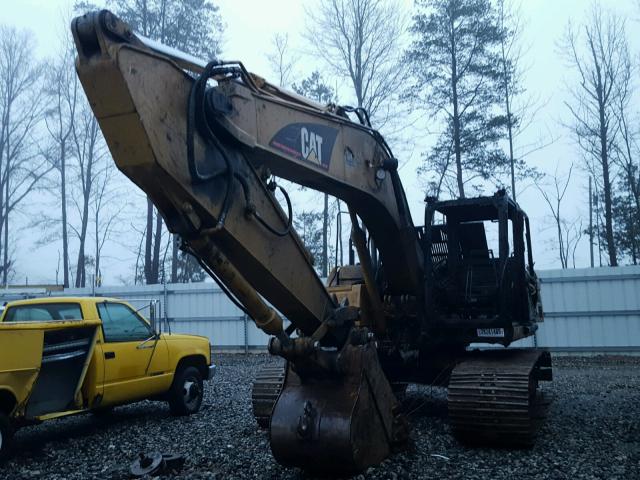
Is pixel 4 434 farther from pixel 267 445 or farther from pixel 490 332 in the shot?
pixel 490 332

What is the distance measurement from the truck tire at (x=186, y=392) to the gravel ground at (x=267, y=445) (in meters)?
0.21

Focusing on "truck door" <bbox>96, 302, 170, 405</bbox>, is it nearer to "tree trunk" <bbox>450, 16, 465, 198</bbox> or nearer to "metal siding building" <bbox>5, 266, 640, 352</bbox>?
"metal siding building" <bbox>5, 266, 640, 352</bbox>

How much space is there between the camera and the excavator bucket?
17.8ft

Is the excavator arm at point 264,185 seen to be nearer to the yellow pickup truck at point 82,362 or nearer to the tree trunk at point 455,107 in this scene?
the yellow pickup truck at point 82,362

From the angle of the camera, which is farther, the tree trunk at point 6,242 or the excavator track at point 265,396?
the tree trunk at point 6,242

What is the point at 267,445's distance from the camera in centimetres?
715

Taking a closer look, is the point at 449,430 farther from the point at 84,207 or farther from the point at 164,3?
the point at 84,207


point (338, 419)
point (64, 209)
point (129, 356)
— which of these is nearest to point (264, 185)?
point (338, 419)

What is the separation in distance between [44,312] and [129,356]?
4.12 ft

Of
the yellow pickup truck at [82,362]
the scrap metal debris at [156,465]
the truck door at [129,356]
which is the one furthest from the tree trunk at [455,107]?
the scrap metal debris at [156,465]

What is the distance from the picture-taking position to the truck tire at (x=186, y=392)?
9602 mm

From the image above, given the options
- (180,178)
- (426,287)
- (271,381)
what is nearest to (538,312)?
(426,287)

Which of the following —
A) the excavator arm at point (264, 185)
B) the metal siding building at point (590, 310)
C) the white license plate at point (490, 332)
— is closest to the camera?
the excavator arm at point (264, 185)

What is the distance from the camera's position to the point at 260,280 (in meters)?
5.19
